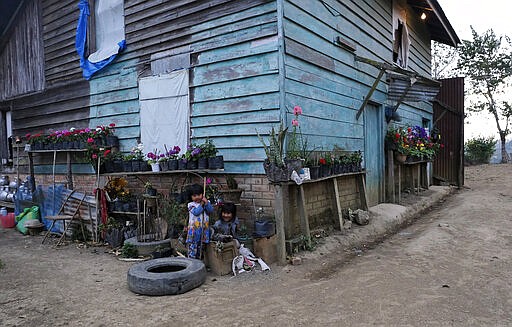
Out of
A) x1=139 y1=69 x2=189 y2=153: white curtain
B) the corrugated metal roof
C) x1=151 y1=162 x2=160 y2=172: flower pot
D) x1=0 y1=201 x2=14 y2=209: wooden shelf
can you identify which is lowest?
x1=0 y1=201 x2=14 y2=209: wooden shelf

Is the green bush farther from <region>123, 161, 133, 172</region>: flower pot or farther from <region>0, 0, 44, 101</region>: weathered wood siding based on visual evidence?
<region>0, 0, 44, 101</region>: weathered wood siding

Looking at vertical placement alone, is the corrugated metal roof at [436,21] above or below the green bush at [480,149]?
above

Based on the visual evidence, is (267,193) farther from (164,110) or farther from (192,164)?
(164,110)

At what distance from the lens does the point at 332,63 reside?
6.83 meters

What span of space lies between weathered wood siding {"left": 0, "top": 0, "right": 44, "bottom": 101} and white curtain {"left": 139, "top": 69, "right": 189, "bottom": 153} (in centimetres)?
426

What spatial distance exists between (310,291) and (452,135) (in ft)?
35.8

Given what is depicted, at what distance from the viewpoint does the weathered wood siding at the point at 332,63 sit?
577 centimetres

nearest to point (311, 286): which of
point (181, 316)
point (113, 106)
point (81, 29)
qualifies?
point (181, 316)

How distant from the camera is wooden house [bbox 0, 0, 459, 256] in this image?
5.69 meters

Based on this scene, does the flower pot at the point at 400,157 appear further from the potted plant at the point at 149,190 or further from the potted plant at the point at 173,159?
the potted plant at the point at 149,190

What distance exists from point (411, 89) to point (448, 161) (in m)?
5.46

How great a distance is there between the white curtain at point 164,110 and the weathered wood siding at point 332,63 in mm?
1939

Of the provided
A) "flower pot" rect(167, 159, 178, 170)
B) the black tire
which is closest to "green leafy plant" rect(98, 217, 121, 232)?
"flower pot" rect(167, 159, 178, 170)

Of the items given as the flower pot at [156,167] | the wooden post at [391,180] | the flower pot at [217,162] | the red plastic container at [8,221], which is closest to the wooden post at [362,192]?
the wooden post at [391,180]
